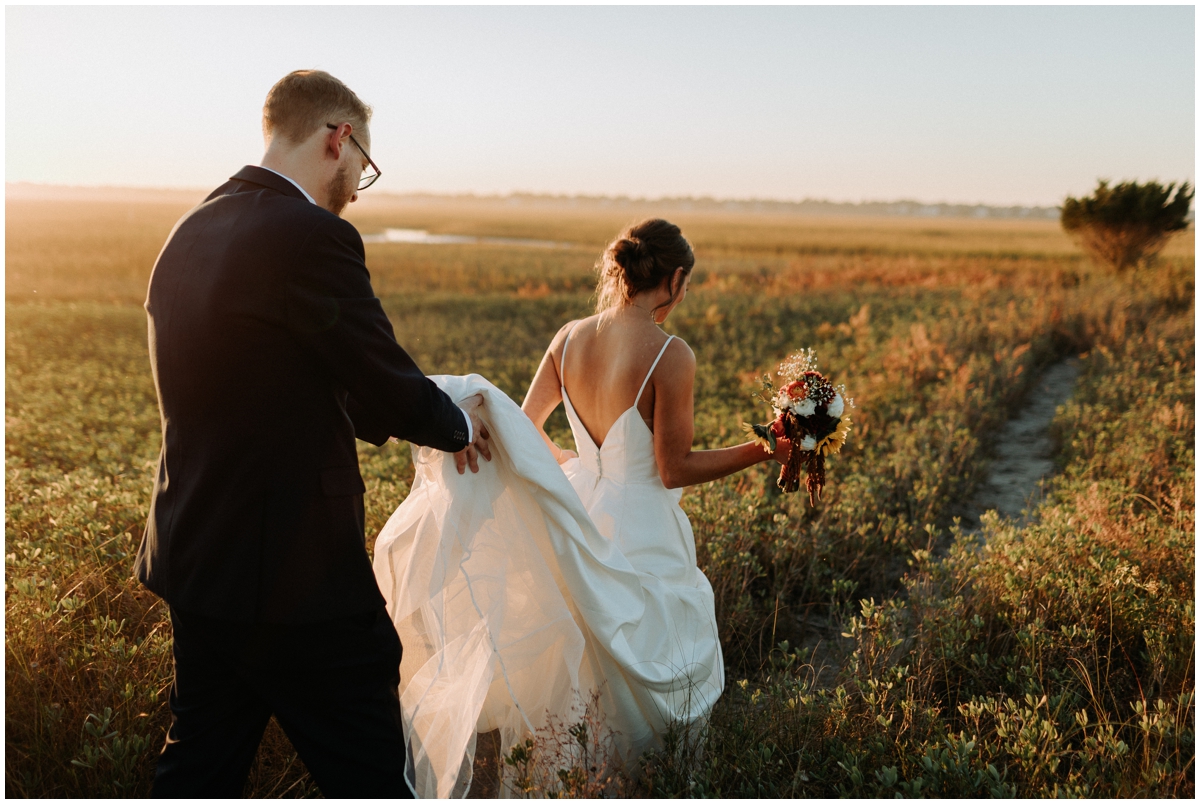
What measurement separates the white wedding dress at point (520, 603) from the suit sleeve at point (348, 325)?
2.34 ft

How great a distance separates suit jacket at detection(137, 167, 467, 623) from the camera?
200cm

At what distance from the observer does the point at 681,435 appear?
312 cm

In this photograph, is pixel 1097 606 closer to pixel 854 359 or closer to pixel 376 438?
pixel 376 438

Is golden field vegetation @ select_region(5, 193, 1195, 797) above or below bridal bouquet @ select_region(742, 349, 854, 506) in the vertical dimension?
below

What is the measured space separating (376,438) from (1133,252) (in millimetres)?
28598

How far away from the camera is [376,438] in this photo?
2486mm

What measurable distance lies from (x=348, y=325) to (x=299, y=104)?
2.62ft

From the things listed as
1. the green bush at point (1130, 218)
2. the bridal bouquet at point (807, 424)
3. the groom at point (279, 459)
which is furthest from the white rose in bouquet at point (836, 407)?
the green bush at point (1130, 218)

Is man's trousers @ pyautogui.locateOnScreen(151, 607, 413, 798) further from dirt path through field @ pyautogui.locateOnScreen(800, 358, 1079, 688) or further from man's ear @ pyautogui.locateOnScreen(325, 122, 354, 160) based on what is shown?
dirt path through field @ pyautogui.locateOnScreen(800, 358, 1079, 688)

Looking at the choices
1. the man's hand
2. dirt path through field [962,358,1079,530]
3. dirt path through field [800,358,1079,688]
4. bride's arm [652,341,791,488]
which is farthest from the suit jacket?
dirt path through field [962,358,1079,530]

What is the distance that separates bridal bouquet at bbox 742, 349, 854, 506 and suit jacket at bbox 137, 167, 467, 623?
1695 millimetres

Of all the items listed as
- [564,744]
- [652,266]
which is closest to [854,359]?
[652,266]

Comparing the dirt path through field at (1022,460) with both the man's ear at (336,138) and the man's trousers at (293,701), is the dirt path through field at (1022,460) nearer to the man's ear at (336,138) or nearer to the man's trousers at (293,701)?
the man's trousers at (293,701)

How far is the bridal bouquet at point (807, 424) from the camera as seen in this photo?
3.18 meters
